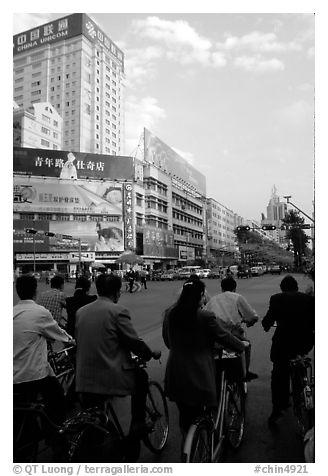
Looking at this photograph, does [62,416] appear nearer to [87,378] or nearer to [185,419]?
[87,378]

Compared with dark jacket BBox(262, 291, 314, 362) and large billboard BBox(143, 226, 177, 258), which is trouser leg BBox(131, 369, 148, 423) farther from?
large billboard BBox(143, 226, 177, 258)

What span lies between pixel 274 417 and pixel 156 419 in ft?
4.40

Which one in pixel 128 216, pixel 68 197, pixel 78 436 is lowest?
pixel 78 436

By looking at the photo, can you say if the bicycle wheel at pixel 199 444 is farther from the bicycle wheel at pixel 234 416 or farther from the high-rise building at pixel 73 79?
the high-rise building at pixel 73 79

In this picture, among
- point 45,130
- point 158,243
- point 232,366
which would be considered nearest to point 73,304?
point 232,366

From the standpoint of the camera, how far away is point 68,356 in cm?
494

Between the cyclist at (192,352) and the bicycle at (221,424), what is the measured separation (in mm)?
156

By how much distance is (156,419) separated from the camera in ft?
12.1

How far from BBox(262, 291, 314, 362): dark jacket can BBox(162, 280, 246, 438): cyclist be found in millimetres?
1328

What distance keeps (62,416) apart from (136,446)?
684 millimetres

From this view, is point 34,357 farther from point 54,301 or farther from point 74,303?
point 74,303

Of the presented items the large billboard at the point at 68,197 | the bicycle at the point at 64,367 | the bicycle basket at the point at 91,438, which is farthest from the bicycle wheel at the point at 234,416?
the large billboard at the point at 68,197
